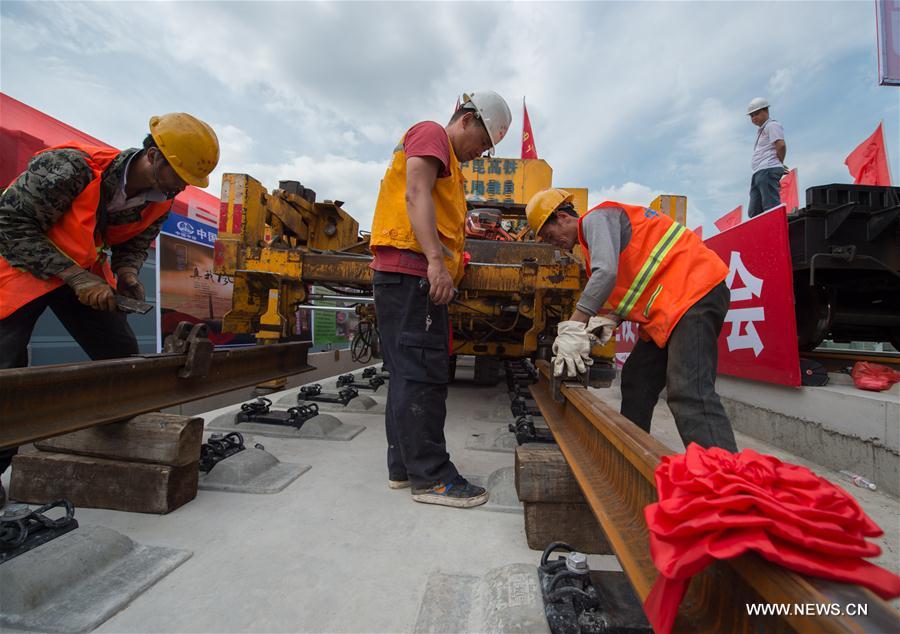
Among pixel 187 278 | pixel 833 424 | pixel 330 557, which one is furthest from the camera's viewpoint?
pixel 187 278

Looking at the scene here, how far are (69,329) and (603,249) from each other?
2.68 m

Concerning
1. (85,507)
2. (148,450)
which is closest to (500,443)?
(148,450)

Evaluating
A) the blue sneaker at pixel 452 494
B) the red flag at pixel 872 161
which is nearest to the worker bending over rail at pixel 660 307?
the blue sneaker at pixel 452 494

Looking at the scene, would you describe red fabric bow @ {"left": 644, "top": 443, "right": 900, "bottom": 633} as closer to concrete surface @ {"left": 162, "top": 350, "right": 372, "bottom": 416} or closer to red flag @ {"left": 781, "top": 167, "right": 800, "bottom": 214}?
concrete surface @ {"left": 162, "top": 350, "right": 372, "bottom": 416}

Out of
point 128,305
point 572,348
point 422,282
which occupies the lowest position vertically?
point 572,348

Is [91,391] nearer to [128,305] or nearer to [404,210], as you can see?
[128,305]

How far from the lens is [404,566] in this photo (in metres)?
1.59

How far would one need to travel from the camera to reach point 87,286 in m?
1.86

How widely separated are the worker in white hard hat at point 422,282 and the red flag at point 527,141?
24.9 ft

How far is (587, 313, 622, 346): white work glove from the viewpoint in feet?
8.06

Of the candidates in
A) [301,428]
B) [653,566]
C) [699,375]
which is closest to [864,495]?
[699,375]

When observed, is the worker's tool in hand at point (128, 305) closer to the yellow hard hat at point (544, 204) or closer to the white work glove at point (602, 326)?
the yellow hard hat at point (544, 204)

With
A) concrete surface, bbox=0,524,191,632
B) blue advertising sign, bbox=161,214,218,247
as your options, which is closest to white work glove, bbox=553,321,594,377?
concrete surface, bbox=0,524,191,632

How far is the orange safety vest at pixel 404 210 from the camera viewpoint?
2.19 m
